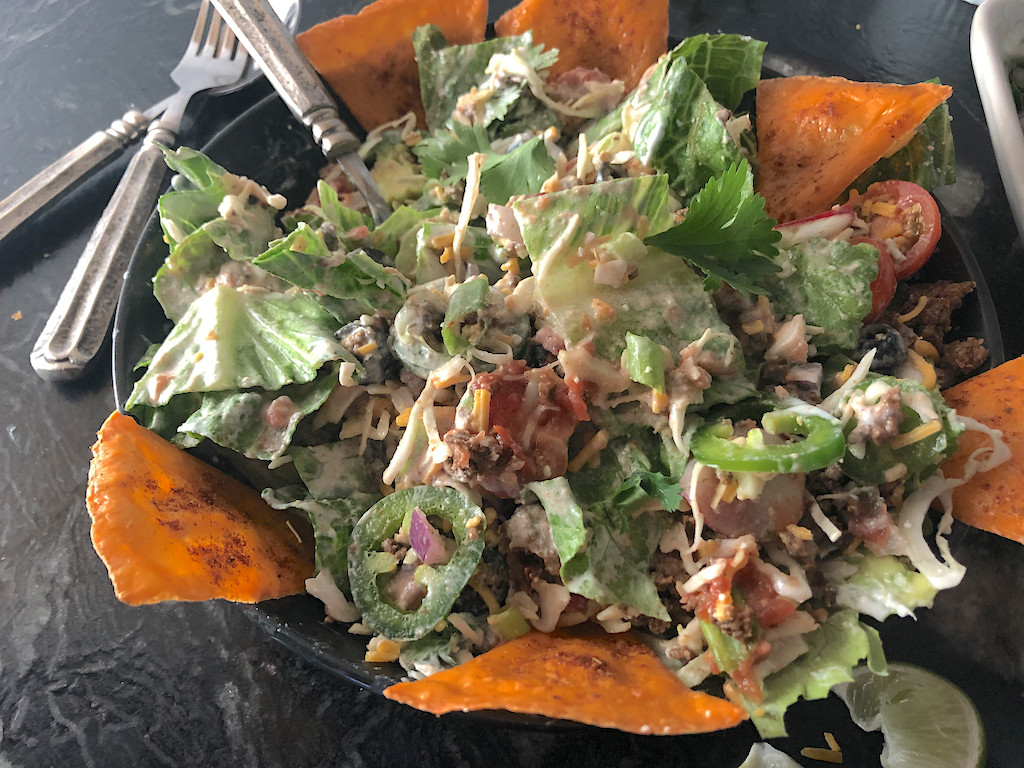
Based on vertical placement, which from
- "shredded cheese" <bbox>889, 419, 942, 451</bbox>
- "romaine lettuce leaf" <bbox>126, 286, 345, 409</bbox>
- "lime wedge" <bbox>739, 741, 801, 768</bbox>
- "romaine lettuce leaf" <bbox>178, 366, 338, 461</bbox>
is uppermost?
"romaine lettuce leaf" <bbox>126, 286, 345, 409</bbox>

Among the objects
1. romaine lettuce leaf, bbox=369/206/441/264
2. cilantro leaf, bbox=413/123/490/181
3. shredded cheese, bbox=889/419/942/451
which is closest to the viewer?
shredded cheese, bbox=889/419/942/451

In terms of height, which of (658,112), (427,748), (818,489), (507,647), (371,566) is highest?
(658,112)

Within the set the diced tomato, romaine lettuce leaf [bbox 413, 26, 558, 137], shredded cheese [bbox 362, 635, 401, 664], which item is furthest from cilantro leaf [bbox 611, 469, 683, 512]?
romaine lettuce leaf [bbox 413, 26, 558, 137]

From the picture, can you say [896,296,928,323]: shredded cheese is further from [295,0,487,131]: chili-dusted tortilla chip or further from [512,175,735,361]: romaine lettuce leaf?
[295,0,487,131]: chili-dusted tortilla chip

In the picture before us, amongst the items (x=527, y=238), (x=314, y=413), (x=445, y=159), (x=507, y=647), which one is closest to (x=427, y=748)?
(x=507, y=647)

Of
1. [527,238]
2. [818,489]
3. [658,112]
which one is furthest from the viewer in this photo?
[658,112]

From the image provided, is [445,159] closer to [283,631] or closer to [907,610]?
[283,631]

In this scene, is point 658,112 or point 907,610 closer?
point 907,610

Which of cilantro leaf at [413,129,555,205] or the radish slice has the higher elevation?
cilantro leaf at [413,129,555,205]

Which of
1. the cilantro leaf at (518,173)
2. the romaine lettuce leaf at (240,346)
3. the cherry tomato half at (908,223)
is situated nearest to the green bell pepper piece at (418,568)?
the romaine lettuce leaf at (240,346)
